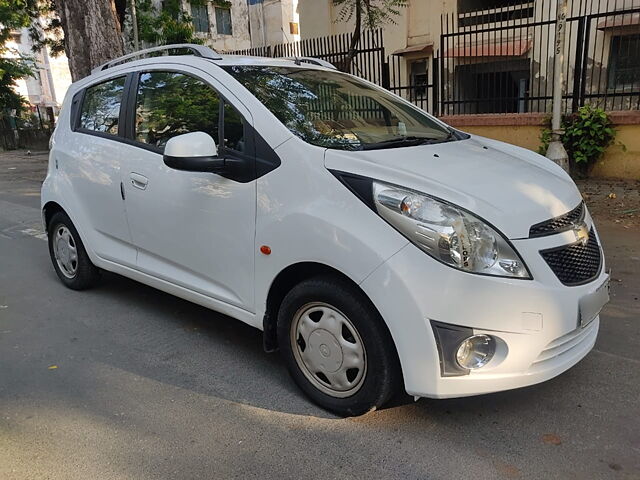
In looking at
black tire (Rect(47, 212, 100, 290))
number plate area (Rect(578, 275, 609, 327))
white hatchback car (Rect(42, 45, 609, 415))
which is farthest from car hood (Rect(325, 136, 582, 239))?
Answer: black tire (Rect(47, 212, 100, 290))

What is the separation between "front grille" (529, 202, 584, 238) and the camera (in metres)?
2.38

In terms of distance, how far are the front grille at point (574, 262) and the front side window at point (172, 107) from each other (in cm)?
189

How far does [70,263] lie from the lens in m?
4.61

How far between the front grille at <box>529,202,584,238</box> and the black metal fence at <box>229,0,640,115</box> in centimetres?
626

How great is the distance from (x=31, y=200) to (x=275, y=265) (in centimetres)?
870

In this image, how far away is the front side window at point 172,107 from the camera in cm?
320

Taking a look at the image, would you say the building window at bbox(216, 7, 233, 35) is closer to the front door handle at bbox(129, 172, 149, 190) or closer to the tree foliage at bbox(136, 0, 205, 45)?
the tree foliage at bbox(136, 0, 205, 45)

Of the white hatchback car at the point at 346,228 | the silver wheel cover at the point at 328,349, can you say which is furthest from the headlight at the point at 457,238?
the silver wheel cover at the point at 328,349

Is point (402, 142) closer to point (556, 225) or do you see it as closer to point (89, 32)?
point (556, 225)

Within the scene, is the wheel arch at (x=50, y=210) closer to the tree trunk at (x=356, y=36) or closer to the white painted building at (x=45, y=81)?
the tree trunk at (x=356, y=36)

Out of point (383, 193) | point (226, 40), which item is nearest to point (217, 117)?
point (383, 193)

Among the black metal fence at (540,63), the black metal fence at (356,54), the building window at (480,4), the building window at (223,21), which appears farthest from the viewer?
the building window at (223,21)

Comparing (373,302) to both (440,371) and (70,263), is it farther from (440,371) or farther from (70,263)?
(70,263)

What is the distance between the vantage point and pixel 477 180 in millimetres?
2551
